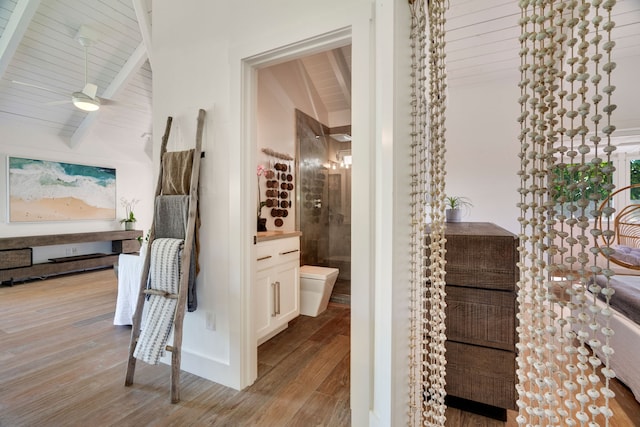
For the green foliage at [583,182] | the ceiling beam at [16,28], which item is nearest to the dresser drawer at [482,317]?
the green foliage at [583,182]

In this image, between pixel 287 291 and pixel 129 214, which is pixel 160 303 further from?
pixel 129 214

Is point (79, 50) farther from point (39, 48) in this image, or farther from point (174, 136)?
point (174, 136)

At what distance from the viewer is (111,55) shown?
14.2ft

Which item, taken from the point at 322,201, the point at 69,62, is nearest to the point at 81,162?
the point at 69,62

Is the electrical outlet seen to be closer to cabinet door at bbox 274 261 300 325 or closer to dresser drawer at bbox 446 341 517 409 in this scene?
cabinet door at bbox 274 261 300 325

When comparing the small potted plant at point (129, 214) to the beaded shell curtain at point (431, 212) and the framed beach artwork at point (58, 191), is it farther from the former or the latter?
the beaded shell curtain at point (431, 212)

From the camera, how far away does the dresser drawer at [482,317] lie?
4.92 ft

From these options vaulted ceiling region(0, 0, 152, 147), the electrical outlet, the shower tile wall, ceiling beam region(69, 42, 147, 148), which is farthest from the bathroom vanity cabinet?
ceiling beam region(69, 42, 147, 148)

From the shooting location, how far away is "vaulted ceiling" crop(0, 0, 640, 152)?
2678 millimetres

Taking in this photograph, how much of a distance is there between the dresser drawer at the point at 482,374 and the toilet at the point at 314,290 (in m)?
1.64

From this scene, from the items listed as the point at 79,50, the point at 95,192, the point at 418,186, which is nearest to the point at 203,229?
the point at 418,186

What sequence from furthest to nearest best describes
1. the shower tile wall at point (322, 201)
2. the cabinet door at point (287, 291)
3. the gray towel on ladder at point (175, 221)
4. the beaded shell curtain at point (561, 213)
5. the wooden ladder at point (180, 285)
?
1. the shower tile wall at point (322, 201)
2. the cabinet door at point (287, 291)
3. the gray towel on ladder at point (175, 221)
4. the wooden ladder at point (180, 285)
5. the beaded shell curtain at point (561, 213)

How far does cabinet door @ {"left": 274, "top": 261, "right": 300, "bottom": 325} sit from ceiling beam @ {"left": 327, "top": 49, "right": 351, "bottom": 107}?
2496 mm

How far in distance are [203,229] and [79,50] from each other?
3.94 metres
